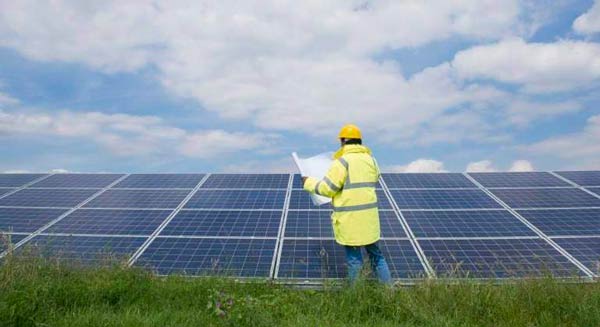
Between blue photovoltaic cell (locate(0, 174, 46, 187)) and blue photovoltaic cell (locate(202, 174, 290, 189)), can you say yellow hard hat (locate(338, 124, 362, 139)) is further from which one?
blue photovoltaic cell (locate(0, 174, 46, 187))

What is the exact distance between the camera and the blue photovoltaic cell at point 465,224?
8.49 metres

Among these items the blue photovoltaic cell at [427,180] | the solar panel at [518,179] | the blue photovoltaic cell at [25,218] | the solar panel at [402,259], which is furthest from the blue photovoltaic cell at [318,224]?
the blue photovoltaic cell at [25,218]

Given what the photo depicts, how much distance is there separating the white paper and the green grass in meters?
1.53

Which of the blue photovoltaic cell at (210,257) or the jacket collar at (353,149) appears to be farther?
the blue photovoltaic cell at (210,257)

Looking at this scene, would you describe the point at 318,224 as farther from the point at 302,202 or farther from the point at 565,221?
the point at 565,221

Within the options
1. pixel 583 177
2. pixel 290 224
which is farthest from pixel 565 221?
pixel 290 224

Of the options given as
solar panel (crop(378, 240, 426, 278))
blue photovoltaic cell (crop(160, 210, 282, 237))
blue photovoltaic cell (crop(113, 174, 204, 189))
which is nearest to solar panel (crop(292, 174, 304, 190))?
blue photovoltaic cell (crop(160, 210, 282, 237))

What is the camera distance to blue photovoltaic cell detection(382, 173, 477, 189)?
36.3 feet

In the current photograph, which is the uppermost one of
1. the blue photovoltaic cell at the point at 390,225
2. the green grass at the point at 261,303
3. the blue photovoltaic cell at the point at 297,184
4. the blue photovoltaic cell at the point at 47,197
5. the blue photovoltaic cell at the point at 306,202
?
the blue photovoltaic cell at the point at 297,184

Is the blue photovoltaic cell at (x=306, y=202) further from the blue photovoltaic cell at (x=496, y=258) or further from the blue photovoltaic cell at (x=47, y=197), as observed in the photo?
the blue photovoltaic cell at (x=47, y=197)

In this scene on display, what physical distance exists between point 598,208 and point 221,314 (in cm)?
871

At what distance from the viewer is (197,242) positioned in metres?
8.09

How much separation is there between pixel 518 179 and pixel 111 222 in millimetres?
9989

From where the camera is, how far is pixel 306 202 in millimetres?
9852
